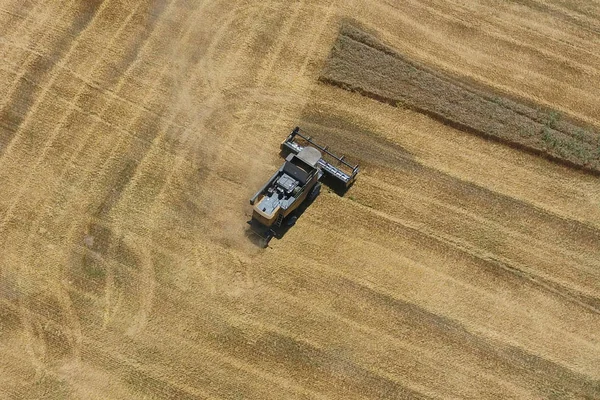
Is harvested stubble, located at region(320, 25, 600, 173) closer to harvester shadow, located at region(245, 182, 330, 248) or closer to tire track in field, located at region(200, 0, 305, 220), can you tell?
tire track in field, located at region(200, 0, 305, 220)

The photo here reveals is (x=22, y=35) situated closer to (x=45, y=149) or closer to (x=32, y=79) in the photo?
(x=32, y=79)

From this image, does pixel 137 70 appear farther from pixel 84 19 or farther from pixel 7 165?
pixel 7 165

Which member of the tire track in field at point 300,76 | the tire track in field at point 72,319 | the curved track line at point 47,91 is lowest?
the tire track in field at point 72,319

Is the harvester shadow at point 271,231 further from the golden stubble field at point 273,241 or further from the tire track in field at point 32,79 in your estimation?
the tire track in field at point 32,79

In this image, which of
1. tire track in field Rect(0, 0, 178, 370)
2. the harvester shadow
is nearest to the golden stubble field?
tire track in field Rect(0, 0, 178, 370)

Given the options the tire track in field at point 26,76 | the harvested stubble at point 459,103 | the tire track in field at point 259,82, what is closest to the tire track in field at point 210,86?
the tire track in field at point 259,82
